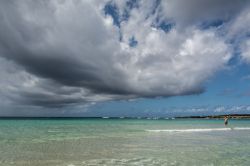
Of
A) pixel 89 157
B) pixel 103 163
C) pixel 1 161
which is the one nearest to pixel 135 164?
pixel 103 163

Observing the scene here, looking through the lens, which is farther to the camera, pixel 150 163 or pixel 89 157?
pixel 89 157

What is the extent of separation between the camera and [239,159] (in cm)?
1134

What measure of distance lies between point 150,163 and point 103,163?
1.88m

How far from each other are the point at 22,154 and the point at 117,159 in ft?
15.8

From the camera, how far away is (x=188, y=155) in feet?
40.0

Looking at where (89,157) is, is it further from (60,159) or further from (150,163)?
(150,163)

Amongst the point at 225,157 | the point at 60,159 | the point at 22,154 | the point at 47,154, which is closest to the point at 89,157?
the point at 60,159

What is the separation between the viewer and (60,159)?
1099 centimetres

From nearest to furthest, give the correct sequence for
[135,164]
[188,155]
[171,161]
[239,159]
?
[135,164] < [171,161] < [239,159] < [188,155]

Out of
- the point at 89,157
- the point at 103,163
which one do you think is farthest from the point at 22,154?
the point at 103,163

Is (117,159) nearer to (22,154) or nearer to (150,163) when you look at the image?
(150,163)

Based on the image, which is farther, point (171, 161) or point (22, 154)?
point (22, 154)

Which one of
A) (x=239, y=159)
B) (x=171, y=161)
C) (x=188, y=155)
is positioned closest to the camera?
(x=171, y=161)

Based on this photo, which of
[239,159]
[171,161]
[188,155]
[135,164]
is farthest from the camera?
[188,155]
